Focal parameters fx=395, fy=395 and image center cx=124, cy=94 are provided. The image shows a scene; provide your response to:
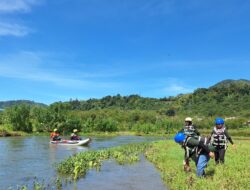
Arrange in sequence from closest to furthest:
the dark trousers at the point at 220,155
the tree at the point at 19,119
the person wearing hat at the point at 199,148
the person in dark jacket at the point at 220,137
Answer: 1. the person wearing hat at the point at 199,148
2. the person in dark jacket at the point at 220,137
3. the dark trousers at the point at 220,155
4. the tree at the point at 19,119

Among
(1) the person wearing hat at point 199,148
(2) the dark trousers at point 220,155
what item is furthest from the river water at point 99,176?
(2) the dark trousers at point 220,155

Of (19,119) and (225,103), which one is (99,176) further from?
(225,103)

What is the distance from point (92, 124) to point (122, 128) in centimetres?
1364

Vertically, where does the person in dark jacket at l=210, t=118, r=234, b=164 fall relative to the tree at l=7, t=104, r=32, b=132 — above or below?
below

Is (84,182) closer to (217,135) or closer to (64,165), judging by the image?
(64,165)

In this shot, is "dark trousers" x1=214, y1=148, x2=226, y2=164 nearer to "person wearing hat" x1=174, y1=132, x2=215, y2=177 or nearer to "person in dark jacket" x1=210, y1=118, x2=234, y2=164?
"person in dark jacket" x1=210, y1=118, x2=234, y2=164

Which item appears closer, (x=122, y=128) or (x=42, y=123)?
(x=42, y=123)

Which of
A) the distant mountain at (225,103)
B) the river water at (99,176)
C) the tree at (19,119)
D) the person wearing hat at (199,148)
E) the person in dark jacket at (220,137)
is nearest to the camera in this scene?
the person wearing hat at (199,148)

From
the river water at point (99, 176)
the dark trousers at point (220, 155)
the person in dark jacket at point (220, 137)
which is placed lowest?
the river water at point (99, 176)

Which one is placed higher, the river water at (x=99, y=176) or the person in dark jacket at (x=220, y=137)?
the person in dark jacket at (x=220, y=137)

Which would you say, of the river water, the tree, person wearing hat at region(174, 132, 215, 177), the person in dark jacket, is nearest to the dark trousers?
the person in dark jacket

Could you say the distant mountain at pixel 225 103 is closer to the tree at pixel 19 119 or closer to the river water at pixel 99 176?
the tree at pixel 19 119

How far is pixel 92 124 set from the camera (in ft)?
333

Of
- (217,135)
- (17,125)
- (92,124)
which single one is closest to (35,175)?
(217,135)
